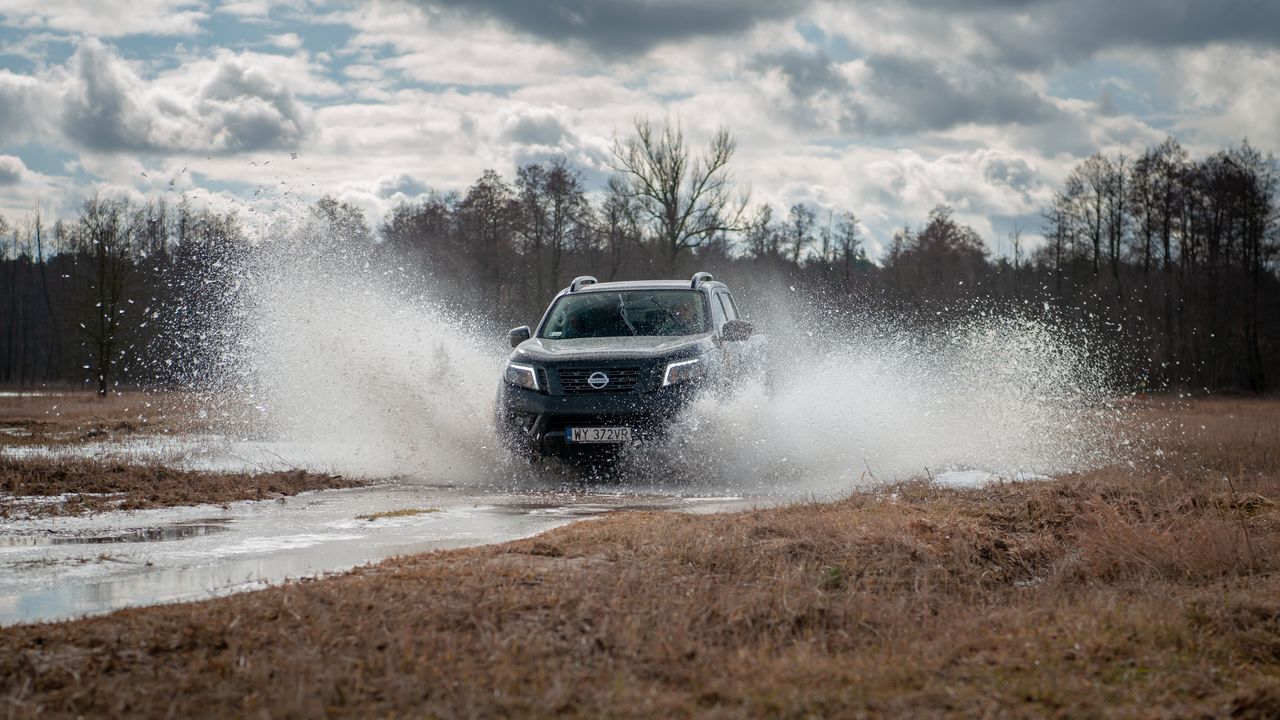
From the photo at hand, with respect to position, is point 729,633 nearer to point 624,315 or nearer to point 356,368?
point 624,315

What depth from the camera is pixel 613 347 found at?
41.2ft

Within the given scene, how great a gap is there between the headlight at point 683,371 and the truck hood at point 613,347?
0.13 meters

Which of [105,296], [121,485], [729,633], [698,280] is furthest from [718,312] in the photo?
[105,296]

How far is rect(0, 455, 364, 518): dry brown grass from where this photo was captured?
10359 millimetres

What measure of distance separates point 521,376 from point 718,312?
2.94m

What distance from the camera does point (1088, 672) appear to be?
461 cm

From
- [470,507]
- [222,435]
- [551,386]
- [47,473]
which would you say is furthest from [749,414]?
[222,435]

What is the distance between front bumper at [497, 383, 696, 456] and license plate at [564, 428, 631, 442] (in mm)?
51

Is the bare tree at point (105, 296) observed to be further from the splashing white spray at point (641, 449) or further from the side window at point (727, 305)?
the side window at point (727, 305)

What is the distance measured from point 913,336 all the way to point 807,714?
157 feet

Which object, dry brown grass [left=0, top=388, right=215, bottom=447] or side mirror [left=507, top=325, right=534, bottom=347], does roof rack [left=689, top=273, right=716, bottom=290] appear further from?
dry brown grass [left=0, top=388, right=215, bottom=447]

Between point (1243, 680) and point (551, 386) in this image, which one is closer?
point (1243, 680)

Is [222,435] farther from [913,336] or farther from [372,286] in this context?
[913,336]

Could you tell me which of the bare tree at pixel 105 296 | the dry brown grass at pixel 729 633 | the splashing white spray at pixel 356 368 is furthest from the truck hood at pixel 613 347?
the bare tree at pixel 105 296
